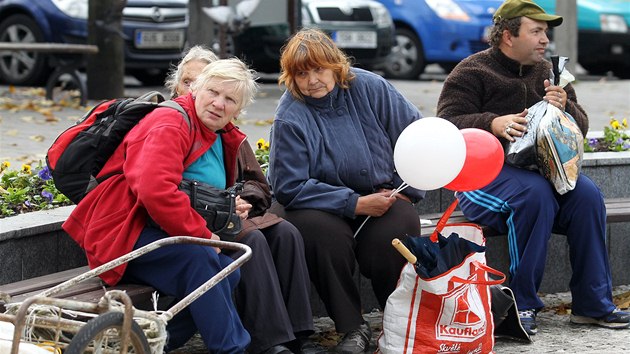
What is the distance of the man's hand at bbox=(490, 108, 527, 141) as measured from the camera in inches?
222

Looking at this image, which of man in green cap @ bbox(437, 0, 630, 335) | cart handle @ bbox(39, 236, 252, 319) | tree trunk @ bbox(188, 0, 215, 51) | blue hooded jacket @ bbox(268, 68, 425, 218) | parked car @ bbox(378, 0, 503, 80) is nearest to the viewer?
cart handle @ bbox(39, 236, 252, 319)

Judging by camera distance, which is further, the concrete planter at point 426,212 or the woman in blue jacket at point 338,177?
the woman in blue jacket at point 338,177

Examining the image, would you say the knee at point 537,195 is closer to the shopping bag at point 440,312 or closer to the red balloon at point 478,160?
the red balloon at point 478,160

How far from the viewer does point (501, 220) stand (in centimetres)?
574

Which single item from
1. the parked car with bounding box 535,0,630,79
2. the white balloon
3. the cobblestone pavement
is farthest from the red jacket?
the parked car with bounding box 535,0,630,79

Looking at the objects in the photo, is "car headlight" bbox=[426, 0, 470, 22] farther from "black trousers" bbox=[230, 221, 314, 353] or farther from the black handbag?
the black handbag

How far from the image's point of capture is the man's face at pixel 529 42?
19.3 feet

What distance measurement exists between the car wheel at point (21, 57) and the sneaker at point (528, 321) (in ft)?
26.2

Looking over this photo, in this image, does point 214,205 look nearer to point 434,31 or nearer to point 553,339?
point 553,339

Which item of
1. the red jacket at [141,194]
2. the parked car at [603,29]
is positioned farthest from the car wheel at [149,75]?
the red jacket at [141,194]

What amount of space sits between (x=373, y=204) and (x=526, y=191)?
81 cm

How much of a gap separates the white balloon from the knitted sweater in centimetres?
98

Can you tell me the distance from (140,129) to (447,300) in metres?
1.33

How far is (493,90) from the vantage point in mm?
5922
